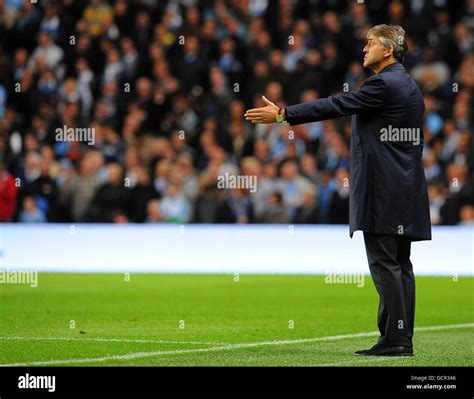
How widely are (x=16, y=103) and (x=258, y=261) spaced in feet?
22.2

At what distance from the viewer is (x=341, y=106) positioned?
8930mm

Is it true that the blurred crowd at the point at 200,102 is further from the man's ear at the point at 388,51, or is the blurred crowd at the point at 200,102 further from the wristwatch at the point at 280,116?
the wristwatch at the point at 280,116

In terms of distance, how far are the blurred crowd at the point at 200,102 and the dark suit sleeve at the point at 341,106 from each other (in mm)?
8949

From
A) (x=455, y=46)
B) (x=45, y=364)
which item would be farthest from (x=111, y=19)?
(x=45, y=364)

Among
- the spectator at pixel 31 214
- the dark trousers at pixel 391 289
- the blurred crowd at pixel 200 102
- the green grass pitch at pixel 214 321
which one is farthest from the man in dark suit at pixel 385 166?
the spectator at pixel 31 214

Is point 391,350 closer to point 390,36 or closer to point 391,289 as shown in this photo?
point 391,289

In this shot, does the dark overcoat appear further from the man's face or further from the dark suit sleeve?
the man's face

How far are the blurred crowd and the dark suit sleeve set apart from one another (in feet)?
29.4

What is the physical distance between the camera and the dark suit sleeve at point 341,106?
29.2 ft

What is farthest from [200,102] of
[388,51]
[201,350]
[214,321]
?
[388,51]

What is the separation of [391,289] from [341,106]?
131 centimetres

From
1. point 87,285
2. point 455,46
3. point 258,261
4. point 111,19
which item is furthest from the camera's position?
point 111,19
